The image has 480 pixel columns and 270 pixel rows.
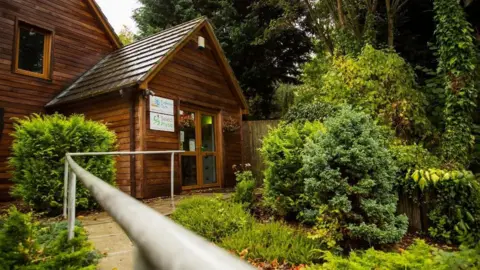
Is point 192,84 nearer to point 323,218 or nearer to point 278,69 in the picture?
point 323,218

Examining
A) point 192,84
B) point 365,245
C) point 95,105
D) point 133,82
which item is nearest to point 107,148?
point 133,82

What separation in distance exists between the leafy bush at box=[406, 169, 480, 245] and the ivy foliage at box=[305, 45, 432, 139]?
6.93 feet

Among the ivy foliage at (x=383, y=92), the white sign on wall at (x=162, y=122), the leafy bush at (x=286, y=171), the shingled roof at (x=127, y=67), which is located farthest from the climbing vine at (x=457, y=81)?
the white sign on wall at (x=162, y=122)

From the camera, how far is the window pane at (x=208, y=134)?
9.64 metres

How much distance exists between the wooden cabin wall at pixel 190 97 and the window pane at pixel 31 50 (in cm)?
374

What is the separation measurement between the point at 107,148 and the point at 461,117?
27.0 feet

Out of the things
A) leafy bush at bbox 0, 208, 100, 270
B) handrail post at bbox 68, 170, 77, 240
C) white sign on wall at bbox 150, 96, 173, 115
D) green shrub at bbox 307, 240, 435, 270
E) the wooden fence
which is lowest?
green shrub at bbox 307, 240, 435, 270

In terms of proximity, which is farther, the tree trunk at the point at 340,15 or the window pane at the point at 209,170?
the tree trunk at the point at 340,15

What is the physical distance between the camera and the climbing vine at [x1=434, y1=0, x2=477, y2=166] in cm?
790

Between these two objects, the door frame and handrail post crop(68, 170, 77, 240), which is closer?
handrail post crop(68, 170, 77, 240)

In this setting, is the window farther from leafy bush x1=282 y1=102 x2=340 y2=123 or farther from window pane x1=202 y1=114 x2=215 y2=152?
leafy bush x1=282 y1=102 x2=340 y2=123

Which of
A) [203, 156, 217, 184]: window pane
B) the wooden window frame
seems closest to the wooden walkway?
[203, 156, 217, 184]: window pane

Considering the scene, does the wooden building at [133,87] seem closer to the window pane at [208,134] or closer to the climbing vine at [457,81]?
the window pane at [208,134]

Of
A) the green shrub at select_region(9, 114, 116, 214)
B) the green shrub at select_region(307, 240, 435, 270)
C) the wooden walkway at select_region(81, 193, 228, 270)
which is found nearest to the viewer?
the green shrub at select_region(307, 240, 435, 270)
